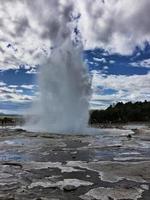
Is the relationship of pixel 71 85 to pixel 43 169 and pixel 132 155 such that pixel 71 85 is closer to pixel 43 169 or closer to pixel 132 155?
pixel 132 155

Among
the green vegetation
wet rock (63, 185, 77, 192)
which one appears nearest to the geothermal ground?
wet rock (63, 185, 77, 192)

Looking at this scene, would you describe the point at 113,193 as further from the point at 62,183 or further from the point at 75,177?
the point at 75,177

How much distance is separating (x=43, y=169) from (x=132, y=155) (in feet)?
26.7

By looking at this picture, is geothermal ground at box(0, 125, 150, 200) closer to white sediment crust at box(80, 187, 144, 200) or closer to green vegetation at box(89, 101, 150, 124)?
white sediment crust at box(80, 187, 144, 200)

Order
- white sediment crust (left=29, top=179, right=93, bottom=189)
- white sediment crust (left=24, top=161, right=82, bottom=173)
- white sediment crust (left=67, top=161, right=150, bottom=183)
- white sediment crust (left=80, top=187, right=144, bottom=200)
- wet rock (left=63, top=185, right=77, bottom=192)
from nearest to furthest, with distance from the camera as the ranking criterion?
white sediment crust (left=80, top=187, right=144, bottom=200), wet rock (left=63, top=185, right=77, bottom=192), white sediment crust (left=29, top=179, right=93, bottom=189), white sediment crust (left=67, top=161, right=150, bottom=183), white sediment crust (left=24, top=161, right=82, bottom=173)

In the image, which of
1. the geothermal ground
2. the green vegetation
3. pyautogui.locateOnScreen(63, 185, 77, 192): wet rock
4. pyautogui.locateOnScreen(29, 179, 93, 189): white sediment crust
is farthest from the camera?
the green vegetation

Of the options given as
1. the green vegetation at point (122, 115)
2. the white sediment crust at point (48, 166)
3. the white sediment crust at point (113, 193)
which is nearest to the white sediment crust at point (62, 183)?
the white sediment crust at point (113, 193)

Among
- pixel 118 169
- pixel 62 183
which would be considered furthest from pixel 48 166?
pixel 62 183

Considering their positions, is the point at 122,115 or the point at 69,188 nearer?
the point at 69,188

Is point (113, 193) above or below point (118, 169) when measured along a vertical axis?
below

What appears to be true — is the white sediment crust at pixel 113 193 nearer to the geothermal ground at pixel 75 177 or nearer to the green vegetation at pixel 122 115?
the geothermal ground at pixel 75 177

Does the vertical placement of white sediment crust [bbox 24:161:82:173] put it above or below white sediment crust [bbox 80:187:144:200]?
above

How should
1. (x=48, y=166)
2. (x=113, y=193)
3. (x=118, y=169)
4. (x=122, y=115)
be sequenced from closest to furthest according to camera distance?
(x=113, y=193) < (x=118, y=169) < (x=48, y=166) < (x=122, y=115)

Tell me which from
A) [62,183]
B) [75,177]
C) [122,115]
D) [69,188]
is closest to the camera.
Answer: [69,188]
